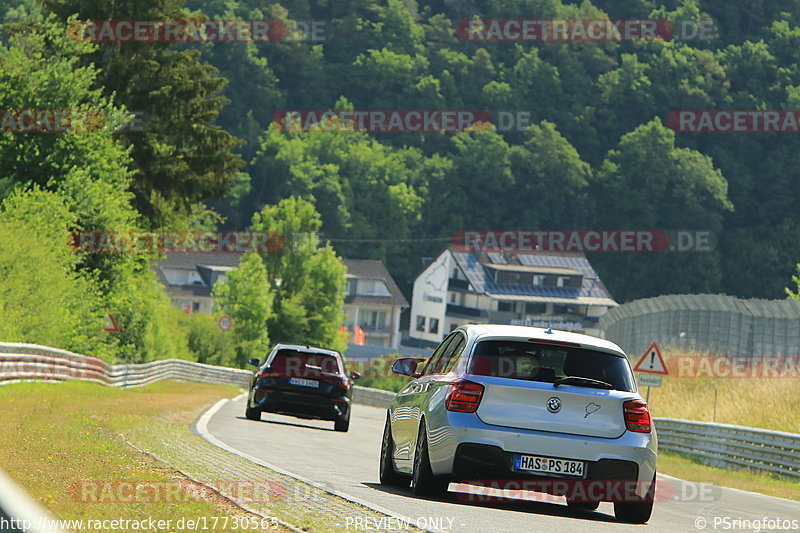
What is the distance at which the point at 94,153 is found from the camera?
144ft

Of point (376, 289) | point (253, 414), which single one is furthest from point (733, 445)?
point (376, 289)

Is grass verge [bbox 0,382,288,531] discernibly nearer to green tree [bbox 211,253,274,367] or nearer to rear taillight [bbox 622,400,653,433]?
rear taillight [bbox 622,400,653,433]

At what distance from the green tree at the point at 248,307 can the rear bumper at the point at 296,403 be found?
211 ft

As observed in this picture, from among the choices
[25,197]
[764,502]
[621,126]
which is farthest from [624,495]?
[621,126]

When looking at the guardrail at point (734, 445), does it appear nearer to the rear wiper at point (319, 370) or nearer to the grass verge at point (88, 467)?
the rear wiper at point (319, 370)

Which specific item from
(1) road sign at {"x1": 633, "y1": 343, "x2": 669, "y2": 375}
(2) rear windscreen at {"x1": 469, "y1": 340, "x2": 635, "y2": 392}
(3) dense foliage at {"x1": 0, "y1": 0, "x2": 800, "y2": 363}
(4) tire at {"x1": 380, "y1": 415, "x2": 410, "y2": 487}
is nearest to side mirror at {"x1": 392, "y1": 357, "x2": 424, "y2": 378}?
(4) tire at {"x1": 380, "y1": 415, "x2": 410, "y2": 487}

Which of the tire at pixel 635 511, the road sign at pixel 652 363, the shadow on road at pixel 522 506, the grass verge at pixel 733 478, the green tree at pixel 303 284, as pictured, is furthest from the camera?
the green tree at pixel 303 284

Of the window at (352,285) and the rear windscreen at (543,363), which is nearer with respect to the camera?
the rear windscreen at (543,363)

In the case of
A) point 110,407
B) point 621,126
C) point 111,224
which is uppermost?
point 621,126

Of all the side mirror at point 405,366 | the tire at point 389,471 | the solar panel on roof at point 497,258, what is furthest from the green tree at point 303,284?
the side mirror at point 405,366

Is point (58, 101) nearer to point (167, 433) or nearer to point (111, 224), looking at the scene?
point (111, 224)

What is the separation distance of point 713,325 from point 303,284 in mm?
62697

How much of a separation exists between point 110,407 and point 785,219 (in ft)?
438

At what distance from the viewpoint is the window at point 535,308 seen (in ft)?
461
